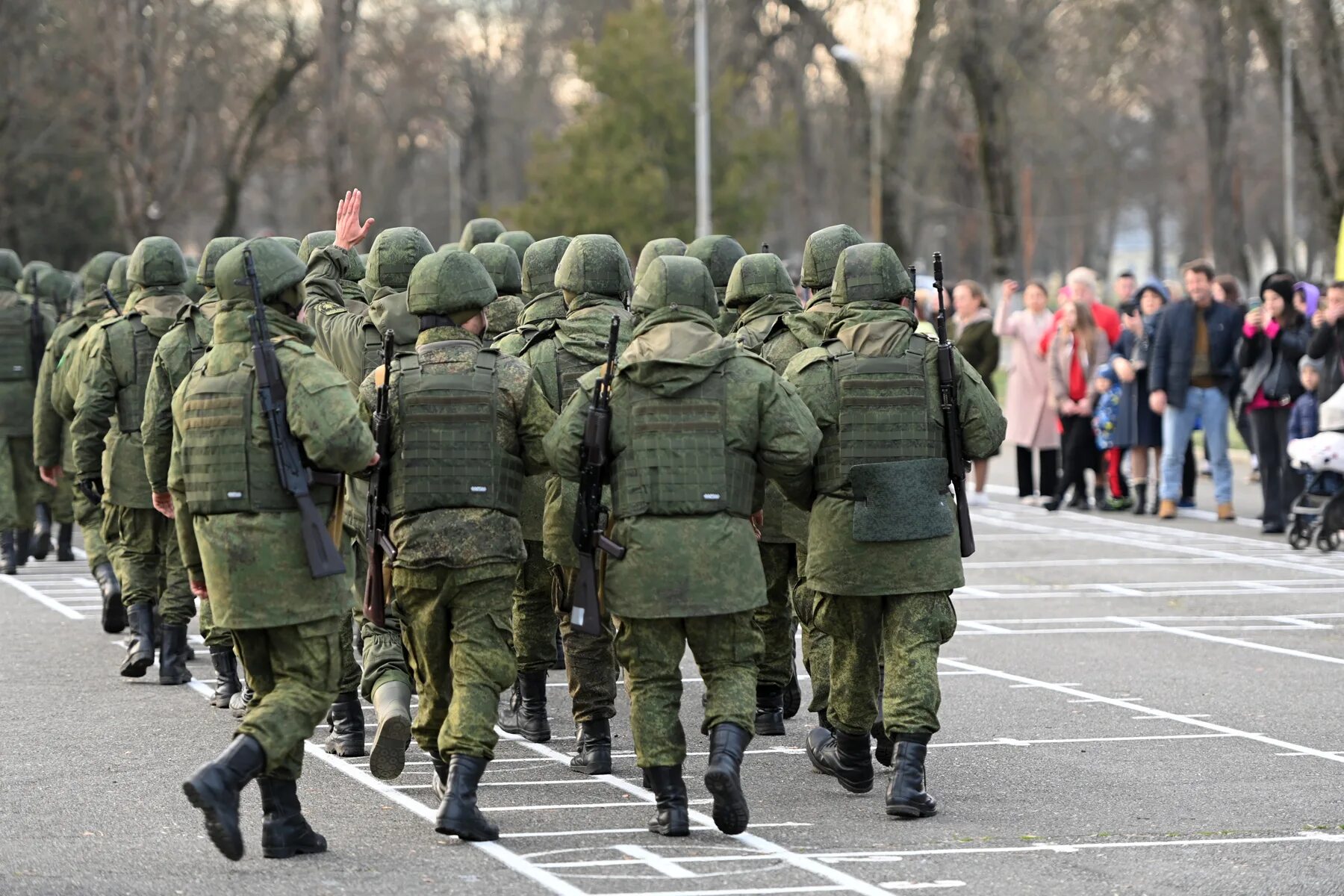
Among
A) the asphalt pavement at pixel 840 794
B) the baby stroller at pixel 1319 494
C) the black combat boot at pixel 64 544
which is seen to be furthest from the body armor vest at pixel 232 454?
the baby stroller at pixel 1319 494

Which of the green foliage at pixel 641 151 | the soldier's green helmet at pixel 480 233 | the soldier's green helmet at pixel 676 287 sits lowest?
the soldier's green helmet at pixel 676 287

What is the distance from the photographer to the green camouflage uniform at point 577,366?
26.8 feet

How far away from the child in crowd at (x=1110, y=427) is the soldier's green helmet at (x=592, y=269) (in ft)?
31.8

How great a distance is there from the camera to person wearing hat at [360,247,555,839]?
7137 millimetres

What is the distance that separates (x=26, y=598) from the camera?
13477 millimetres

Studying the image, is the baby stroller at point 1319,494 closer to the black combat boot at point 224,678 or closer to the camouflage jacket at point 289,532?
the black combat boot at point 224,678

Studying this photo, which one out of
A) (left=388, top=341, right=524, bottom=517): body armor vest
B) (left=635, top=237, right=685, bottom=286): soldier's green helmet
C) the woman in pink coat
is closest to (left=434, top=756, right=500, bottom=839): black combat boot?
(left=388, top=341, right=524, bottom=517): body armor vest

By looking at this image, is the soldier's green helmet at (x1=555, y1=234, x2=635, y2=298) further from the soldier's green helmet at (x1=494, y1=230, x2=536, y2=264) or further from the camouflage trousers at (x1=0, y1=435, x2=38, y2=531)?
the camouflage trousers at (x1=0, y1=435, x2=38, y2=531)

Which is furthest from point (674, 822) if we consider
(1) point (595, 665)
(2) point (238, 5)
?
(2) point (238, 5)

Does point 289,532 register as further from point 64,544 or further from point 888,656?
point 64,544

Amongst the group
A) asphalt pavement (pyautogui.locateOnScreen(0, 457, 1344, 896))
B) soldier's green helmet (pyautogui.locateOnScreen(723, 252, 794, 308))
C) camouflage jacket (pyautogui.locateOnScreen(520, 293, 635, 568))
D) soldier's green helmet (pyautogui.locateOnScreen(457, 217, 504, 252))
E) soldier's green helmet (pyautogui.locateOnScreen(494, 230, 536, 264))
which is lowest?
asphalt pavement (pyautogui.locateOnScreen(0, 457, 1344, 896))

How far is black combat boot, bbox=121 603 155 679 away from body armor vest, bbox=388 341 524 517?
362 cm

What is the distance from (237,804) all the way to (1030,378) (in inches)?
490

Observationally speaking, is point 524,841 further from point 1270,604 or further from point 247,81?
point 247,81
